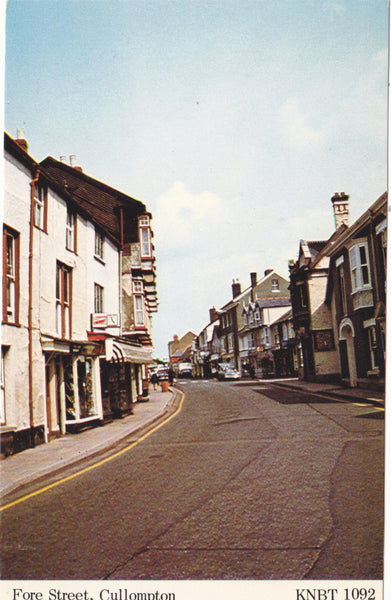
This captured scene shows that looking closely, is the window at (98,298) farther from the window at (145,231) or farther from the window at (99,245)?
the window at (145,231)

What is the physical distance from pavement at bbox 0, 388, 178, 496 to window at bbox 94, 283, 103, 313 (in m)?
3.37

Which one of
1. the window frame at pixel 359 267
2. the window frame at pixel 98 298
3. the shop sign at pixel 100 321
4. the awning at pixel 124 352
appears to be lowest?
the awning at pixel 124 352

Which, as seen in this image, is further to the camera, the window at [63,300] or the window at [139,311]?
the window at [139,311]

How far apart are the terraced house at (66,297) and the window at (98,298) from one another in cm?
4

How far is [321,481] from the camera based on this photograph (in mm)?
5371

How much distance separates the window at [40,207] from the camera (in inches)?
362

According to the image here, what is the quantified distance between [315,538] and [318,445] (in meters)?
4.18

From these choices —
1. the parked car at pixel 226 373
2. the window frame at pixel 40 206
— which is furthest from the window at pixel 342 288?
the parked car at pixel 226 373

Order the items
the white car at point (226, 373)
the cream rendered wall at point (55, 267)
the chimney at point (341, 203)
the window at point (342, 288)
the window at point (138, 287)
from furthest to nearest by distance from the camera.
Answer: the white car at point (226, 373) < the window at point (342, 288) < the window at point (138, 287) < the cream rendered wall at point (55, 267) < the chimney at point (341, 203)

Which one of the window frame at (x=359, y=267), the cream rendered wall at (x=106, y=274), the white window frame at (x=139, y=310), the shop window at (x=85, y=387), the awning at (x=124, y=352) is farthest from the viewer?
the window frame at (x=359, y=267)

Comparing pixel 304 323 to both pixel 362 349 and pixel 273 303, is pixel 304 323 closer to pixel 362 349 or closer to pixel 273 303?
pixel 362 349

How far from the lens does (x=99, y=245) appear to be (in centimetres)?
1466

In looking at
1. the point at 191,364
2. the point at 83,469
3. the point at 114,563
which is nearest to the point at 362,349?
the point at 83,469

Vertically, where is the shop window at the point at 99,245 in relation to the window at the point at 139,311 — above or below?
above
